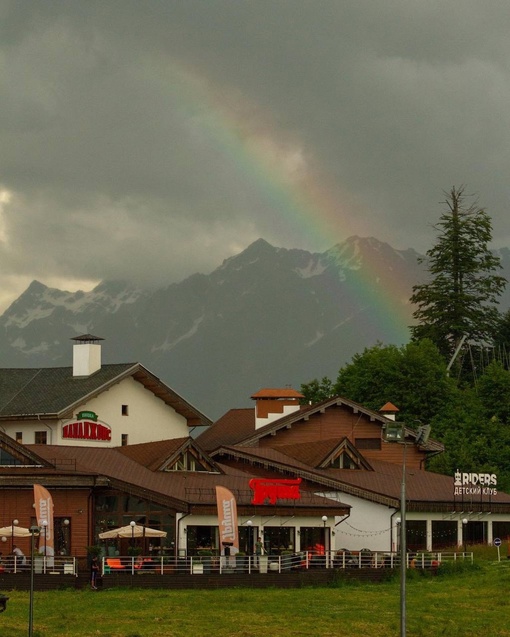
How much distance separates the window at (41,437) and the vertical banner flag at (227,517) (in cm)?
2886

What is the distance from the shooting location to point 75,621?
4394cm

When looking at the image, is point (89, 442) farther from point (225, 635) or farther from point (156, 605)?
point (225, 635)

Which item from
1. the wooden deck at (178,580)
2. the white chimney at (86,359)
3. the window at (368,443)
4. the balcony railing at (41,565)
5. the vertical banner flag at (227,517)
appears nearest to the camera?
the wooden deck at (178,580)

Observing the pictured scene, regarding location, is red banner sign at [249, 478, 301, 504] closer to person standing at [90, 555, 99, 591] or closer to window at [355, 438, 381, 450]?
person standing at [90, 555, 99, 591]

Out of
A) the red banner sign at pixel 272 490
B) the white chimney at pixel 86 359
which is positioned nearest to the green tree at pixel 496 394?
the white chimney at pixel 86 359

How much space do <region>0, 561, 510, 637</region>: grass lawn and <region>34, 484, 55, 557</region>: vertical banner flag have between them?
186 inches

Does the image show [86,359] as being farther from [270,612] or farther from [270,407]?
[270,612]

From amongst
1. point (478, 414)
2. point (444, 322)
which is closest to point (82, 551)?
point (478, 414)

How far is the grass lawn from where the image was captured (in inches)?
1677

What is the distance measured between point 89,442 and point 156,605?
3894 centimetres

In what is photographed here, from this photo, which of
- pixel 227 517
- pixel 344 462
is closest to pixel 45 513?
pixel 227 517

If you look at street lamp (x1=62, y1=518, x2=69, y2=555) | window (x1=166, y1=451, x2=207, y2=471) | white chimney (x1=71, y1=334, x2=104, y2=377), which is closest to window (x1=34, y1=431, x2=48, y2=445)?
white chimney (x1=71, y1=334, x2=104, y2=377)

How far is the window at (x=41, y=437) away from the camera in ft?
281

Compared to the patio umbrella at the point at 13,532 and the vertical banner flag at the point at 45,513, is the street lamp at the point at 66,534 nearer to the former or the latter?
the patio umbrella at the point at 13,532
